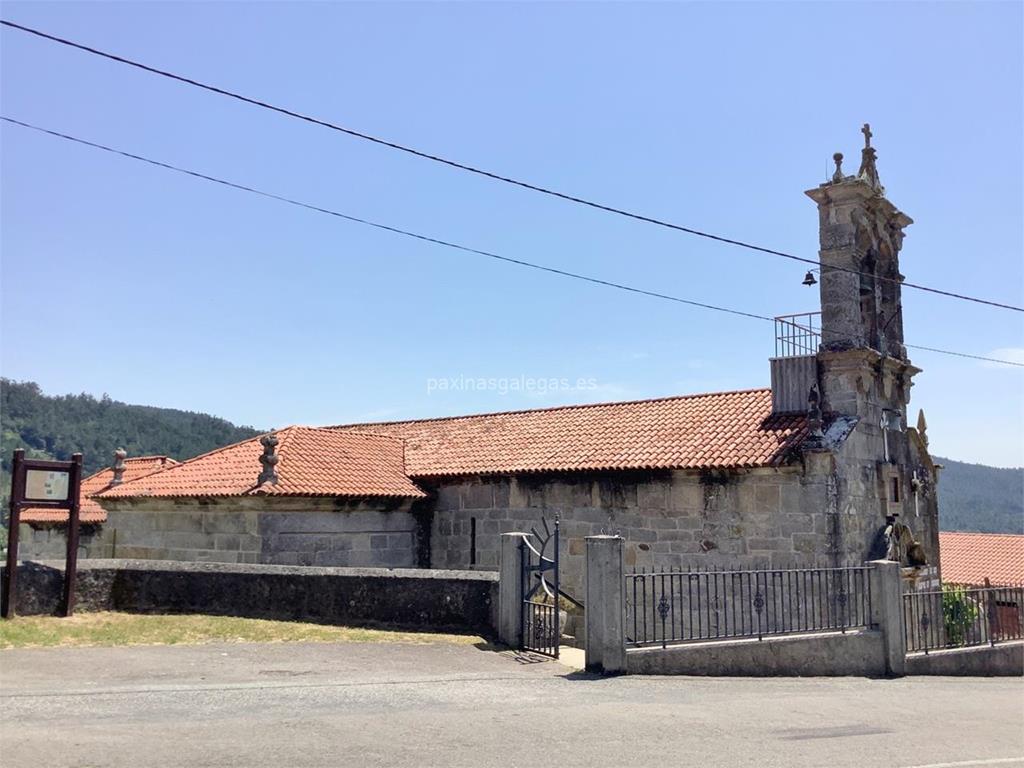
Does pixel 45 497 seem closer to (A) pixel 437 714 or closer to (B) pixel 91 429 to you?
(A) pixel 437 714

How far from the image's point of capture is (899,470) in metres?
17.0

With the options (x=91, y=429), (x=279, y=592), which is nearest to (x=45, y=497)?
(x=279, y=592)

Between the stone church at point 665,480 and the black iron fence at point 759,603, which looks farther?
the stone church at point 665,480

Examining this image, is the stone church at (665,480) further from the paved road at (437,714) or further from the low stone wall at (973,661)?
the paved road at (437,714)

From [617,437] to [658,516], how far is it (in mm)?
2459

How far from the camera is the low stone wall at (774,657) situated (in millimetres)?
10102

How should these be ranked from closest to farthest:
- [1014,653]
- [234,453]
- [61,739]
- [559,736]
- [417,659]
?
[61,739], [559,736], [417,659], [1014,653], [234,453]

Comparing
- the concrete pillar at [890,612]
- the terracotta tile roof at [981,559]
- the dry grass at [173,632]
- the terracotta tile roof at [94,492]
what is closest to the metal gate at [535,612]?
the dry grass at [173,632]

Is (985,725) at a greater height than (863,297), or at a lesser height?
lesser

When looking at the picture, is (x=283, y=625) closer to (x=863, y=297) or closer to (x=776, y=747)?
A: (x=776, y=747)

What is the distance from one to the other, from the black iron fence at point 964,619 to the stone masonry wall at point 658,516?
5.35ft

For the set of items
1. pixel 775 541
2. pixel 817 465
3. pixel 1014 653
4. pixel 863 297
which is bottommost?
pixel 1014 653

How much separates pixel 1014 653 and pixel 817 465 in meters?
4.39

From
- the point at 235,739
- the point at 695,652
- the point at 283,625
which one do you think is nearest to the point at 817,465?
the point at 695,652
